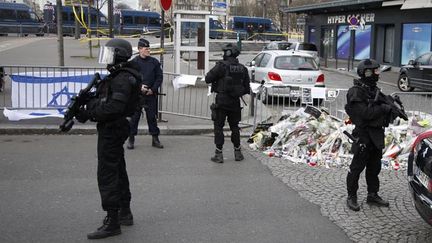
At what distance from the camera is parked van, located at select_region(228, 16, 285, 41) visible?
62.7 m

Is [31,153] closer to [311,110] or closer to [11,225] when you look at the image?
[11,225]

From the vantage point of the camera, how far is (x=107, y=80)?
4711 millimetres

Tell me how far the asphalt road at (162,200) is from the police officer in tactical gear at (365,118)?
66 centimetres

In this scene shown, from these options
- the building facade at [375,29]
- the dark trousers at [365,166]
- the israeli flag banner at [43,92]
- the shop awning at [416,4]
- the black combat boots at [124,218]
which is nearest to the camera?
the black combat boots at [124,218]

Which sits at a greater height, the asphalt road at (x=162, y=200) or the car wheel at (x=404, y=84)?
the car wheel at (x=404, y=84)

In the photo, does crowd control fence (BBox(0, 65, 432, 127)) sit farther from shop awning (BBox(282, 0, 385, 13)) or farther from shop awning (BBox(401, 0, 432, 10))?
shop awning (BBox(282, 0, 385, 13))

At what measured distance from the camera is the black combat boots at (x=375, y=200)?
18.8 feet

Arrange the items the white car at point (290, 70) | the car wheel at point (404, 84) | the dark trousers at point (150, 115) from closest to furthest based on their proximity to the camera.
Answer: the dark trousers at point (150, 115), the white car at point (290, 70), the car wheel at point (404, 84)

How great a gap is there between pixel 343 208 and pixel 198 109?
21.7 ft

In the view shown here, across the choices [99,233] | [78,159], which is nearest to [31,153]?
[78,159]

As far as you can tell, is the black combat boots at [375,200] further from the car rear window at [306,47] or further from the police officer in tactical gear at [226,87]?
the car rear window at [306,47]

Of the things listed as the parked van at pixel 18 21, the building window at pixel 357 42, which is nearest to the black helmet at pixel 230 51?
the building window at pixel 357 42

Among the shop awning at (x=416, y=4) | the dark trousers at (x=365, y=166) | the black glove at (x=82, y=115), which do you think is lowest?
the dark trousers at (x=365, y=166)

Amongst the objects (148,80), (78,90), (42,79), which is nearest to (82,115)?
(148,80)
